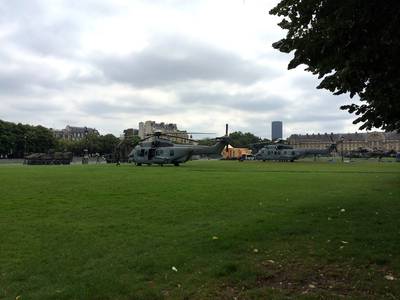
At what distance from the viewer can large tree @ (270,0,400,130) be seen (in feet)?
25.6

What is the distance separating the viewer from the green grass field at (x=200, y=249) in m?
7.15

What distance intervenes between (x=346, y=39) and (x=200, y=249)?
466 centimetres

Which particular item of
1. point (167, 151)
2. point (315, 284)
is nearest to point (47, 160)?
point (167, 151)

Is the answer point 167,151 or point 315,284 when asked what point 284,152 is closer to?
point 167,151

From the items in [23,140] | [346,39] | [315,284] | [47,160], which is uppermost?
[23,140]

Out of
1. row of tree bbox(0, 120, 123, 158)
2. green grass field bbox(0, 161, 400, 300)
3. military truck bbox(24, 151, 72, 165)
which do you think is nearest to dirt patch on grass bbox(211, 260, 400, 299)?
green grass field bbox(0, 161, 400, 300)

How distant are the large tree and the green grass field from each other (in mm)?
3395

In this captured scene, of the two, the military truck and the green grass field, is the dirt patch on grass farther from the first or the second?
the military truck

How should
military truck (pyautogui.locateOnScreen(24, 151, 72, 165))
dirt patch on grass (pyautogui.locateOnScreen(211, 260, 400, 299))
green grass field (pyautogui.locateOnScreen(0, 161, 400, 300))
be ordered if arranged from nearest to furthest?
dirt patch on grass (pyautogui.locateOnScreen(211, 260, 400, 299)) < green grass field (pyautogui.locateOnScreen(0, 161, 400, 300)) < military truck (pyautogui.locateOnScreen(24, 151, 72, 165))

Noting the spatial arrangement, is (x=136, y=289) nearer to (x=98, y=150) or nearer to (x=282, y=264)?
(x=282, y=264)

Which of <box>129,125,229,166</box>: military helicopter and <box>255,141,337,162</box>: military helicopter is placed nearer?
<box>129,125,229,166</box>: military helicopter

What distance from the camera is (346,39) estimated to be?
28.5 ft

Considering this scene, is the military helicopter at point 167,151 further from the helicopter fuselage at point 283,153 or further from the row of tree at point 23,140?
the row of tree at point 23,140

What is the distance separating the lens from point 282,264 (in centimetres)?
830
